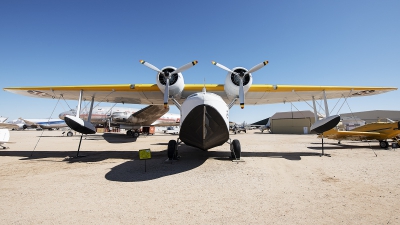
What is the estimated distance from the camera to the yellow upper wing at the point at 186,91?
387 inches

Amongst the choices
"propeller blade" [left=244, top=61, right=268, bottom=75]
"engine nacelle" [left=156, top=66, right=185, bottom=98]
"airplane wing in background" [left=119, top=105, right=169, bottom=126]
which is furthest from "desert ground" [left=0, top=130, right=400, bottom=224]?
"airplane wing in background" [left=119, top=105, right=169, bottom=126]

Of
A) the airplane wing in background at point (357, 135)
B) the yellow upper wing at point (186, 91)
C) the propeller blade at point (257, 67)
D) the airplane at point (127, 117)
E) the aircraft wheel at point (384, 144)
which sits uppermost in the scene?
the propeller blade at point (257, 67)

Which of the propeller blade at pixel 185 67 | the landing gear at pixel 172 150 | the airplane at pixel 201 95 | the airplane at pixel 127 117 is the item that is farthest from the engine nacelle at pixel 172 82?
the airplane at pixel 127 117

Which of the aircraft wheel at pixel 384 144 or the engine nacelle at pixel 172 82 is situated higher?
the engine nacelle at pixel 172 82

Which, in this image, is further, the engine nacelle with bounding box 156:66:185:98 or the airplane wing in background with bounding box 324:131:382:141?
the airplane wing in background with bounding box 324:131:382:141

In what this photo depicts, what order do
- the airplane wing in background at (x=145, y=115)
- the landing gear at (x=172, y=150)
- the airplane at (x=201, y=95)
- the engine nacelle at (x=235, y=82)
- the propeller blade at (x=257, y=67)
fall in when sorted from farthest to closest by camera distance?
the airplane wing in background at (x=145, y=115) < the engine nacelle at (x=235, y=82) < the landing gear at (x=172, y=150) < the propeller blade at (x=257, y=67) < the airplane at (x=201, y=95)

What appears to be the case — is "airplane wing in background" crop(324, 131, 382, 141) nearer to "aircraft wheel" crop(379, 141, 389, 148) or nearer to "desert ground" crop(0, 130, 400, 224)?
"aircraft wheel" crop(379, 141, 389, 148)

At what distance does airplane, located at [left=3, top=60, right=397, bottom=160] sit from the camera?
21.8 ft

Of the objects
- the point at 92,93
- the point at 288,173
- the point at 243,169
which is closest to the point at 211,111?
the point at 243,169

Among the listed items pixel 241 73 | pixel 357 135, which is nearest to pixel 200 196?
pixel 241 73

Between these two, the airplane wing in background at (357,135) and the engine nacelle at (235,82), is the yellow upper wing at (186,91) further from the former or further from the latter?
the airplane wing in background at (357,135)

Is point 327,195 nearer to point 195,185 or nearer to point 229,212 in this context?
point 229,212

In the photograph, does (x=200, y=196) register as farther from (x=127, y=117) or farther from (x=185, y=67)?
(x=127, y=117)

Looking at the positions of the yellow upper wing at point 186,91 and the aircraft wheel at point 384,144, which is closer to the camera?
the yellow upper wing at point 186,91
